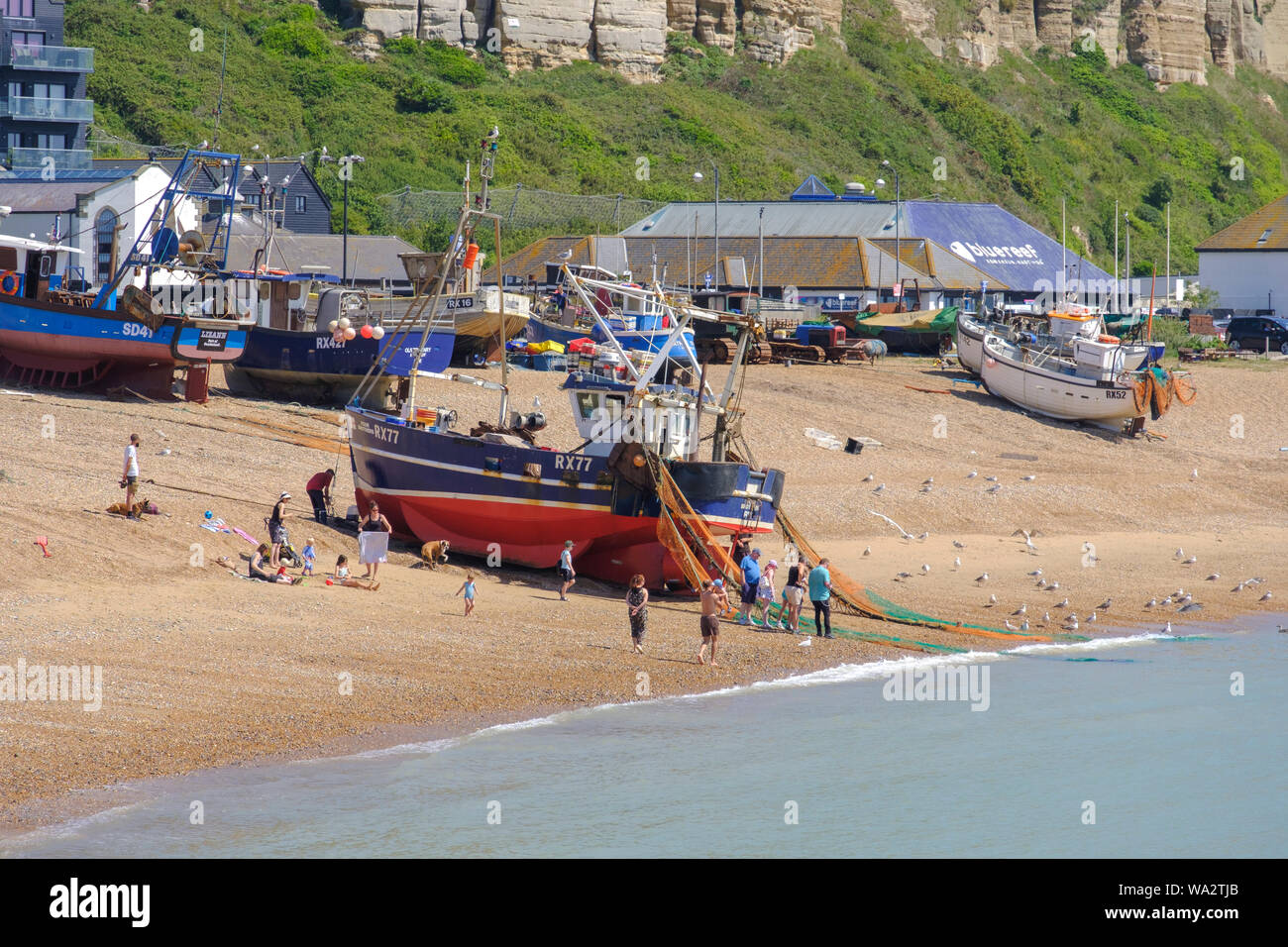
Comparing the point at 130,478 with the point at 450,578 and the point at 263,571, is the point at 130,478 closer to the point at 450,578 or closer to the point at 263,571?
the point at 263,571

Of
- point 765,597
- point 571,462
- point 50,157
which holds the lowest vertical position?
point 765,597

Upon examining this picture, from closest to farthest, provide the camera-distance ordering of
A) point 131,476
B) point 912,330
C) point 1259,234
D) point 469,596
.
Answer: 1. point 469,596
2. point 131,476
3. point 912,330
4. point 1259,234

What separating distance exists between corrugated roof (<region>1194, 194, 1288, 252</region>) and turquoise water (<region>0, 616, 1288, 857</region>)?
170 feet

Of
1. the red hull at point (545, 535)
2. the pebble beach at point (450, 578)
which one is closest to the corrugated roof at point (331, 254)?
the pebble beach at point (450, 578)

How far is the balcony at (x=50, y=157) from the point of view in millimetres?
60875

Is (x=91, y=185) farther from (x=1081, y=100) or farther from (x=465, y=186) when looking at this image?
(x=1081, y=100)

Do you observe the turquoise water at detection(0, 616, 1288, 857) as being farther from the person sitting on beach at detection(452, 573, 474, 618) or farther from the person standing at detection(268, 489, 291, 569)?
the person standing at detection(268, 489, 291, 569)

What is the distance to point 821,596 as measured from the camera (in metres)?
22.3

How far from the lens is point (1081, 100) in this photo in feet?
375

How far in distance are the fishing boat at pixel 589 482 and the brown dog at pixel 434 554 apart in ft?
2.87

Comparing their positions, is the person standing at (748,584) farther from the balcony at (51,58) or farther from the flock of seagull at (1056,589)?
the balcony at (51,58)

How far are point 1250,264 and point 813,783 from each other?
194 ft

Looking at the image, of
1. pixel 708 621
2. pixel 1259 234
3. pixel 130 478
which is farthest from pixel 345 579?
pixel 1259 234

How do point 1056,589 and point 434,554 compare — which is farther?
point 1056,589
